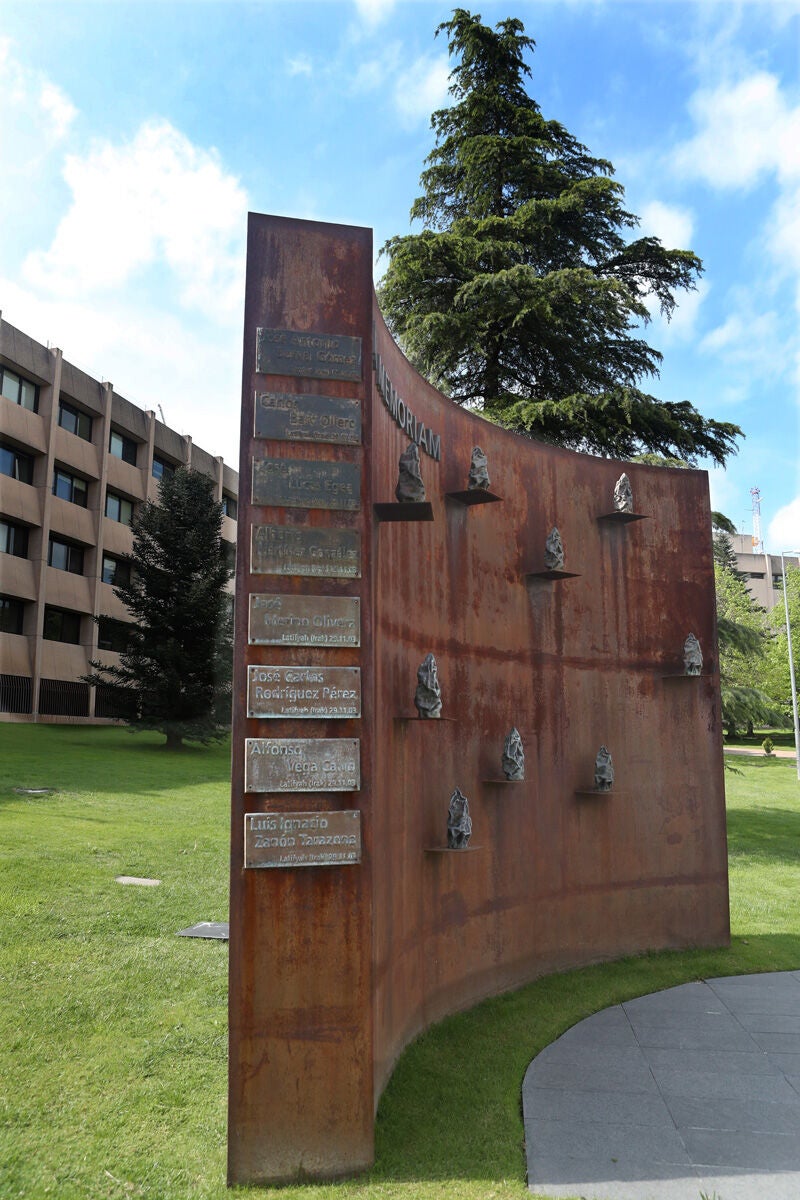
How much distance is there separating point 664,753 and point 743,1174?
5350 mm

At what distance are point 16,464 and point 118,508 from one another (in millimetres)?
5679

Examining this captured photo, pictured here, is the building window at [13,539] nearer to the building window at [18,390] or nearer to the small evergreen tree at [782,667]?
the building window at [18,390]

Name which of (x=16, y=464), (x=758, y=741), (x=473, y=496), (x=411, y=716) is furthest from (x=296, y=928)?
(x=758, y=741)

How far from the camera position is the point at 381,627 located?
6.39 meters

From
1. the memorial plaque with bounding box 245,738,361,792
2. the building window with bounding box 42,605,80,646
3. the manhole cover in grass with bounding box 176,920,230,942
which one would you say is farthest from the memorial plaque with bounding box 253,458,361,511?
the building window with bounding box 42,605,80,646

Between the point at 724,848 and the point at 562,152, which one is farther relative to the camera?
the point at 562,152

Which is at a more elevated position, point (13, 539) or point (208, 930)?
point (13, 539)

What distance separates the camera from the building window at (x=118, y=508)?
123 ft

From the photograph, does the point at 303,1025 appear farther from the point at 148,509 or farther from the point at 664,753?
the point at 148,509

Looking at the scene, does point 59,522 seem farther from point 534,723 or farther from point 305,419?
point 305,419

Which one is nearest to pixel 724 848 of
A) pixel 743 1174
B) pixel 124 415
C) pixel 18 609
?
pixel 743 1174

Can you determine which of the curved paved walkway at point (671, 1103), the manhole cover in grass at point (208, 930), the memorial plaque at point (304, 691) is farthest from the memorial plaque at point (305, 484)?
the manhole cover in grass at point (208, 930)

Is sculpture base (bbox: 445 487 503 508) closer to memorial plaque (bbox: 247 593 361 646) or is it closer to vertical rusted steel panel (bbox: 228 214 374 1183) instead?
vertical rusted steel panel (bbox: 228 214 374 1183)

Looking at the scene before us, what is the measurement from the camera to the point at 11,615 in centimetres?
3262
